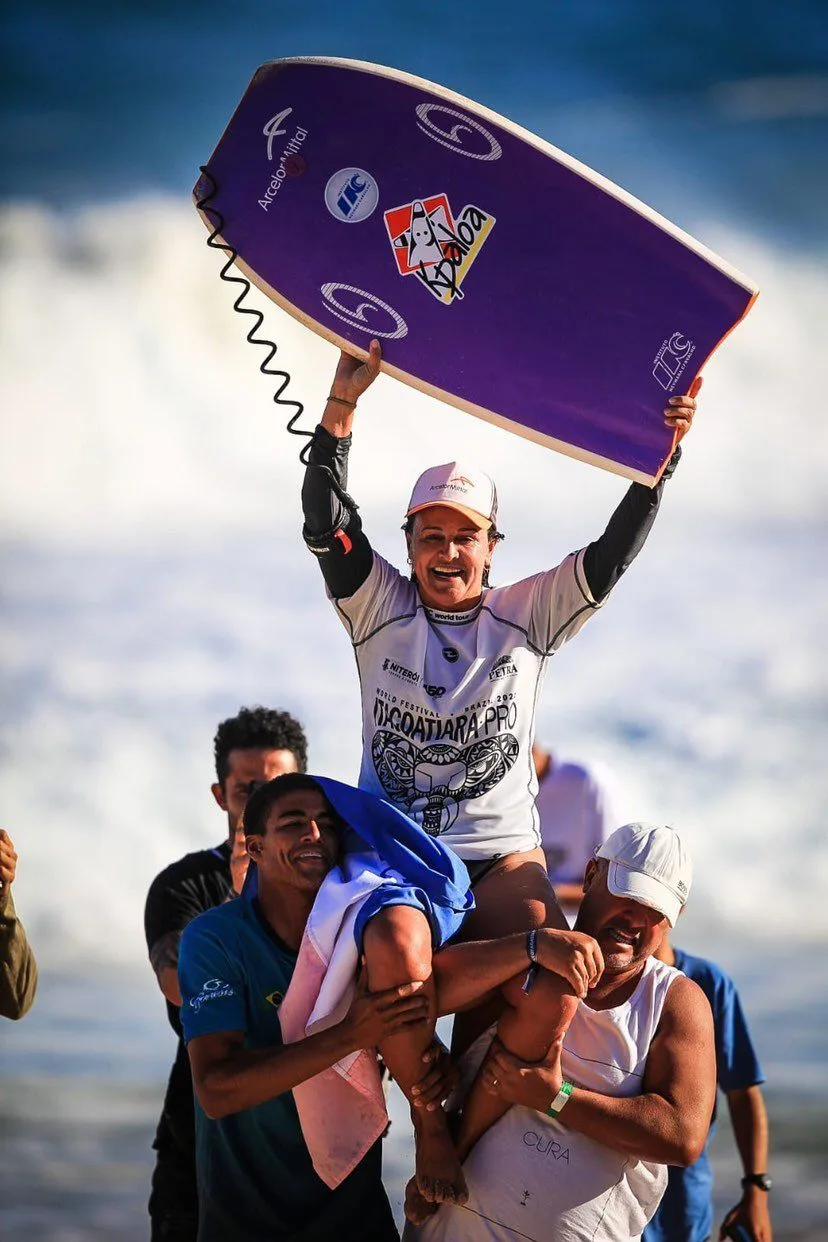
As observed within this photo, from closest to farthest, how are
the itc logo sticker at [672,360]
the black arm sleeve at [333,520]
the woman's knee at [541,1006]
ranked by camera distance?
1. the woman's knee at [541,1006]
2. the black arm sleeve at [333,520]
3. the itc logo sticker at [672,360]

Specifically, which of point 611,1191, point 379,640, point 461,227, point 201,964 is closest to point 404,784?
point 379,640

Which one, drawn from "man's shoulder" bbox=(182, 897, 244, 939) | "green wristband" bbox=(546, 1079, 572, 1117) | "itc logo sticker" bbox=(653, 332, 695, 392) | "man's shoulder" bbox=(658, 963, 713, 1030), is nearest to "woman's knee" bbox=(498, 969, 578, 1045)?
"green wristband" bbox=(546, 1079, 572, 1117)

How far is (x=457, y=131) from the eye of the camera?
359 cm

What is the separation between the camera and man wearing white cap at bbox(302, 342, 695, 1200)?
130 inches

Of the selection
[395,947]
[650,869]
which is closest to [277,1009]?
[395,947]

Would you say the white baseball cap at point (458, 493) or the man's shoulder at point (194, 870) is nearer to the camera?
the white baseball cap at point (458, 493)

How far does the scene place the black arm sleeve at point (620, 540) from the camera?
3416 mm

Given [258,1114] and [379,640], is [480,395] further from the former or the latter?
[258,1114]

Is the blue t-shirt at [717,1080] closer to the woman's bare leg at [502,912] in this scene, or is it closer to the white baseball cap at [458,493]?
the woman's bare leg at [502,912]

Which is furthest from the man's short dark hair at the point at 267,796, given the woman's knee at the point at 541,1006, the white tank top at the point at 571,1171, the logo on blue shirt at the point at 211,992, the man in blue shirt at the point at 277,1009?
the white tank top at the point at 571,1171

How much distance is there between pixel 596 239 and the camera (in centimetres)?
359

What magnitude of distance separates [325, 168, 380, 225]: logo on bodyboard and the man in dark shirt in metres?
1.38

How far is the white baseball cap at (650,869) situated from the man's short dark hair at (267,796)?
62 cm

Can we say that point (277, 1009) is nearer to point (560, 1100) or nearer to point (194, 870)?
point (560, 1100)
